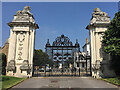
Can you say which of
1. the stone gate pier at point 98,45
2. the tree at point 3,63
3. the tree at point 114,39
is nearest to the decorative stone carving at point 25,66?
the tree at point 3,63

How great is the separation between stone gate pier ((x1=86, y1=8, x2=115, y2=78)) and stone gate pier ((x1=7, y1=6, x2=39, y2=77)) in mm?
8785

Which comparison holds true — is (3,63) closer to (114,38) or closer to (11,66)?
(11,66)

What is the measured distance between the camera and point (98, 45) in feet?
54.2

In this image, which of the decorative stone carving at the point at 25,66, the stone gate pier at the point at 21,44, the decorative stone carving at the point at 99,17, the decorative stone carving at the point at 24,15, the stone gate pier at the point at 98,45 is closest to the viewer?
the decorative stone carving at the point at 25,66

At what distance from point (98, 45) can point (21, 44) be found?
11150mm

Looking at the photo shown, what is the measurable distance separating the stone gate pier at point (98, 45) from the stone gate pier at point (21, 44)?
28.8ft

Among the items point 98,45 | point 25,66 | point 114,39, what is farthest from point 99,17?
point 25,66

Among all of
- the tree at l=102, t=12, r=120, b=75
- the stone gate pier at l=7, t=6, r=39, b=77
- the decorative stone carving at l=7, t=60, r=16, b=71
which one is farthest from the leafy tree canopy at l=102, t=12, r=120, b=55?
the decorative stone carving at l=7, t=60, r=16, b=71

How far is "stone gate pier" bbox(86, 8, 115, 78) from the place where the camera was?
1571cm

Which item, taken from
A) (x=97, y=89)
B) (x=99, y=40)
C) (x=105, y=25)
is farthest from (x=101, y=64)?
(x=97, y=89)

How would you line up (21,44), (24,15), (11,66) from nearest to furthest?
(11,66) → (21,44) → (24,15)

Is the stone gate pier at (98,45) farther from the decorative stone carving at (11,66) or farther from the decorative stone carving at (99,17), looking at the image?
the decorative stone carving at (11,66)

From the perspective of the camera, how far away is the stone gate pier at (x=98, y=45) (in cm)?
1571

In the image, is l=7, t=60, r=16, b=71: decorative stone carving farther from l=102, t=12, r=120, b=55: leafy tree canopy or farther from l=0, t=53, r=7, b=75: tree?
l=102, t=12, r=120, b=55: leafy tree canopy
